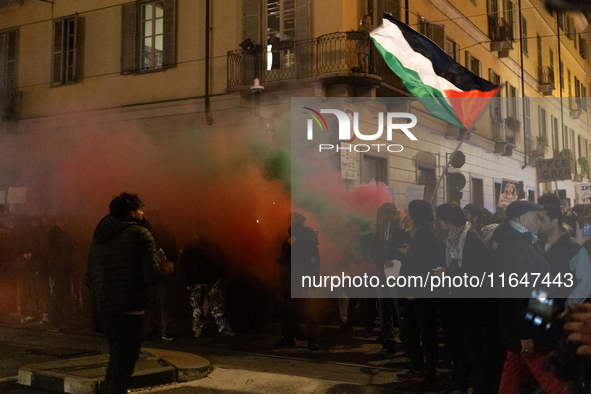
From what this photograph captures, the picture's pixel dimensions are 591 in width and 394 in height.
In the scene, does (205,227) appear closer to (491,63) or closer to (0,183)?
(0,183)

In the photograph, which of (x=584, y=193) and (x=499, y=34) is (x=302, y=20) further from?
(x=499, y=34)

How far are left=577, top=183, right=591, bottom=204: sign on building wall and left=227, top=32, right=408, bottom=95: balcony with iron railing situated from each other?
13.2 ft

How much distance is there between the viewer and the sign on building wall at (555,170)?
9.99 m

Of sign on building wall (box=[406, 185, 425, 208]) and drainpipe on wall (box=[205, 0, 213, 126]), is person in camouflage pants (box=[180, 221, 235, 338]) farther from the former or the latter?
drainpipe on wall (box=[205, 0, 213, 126])

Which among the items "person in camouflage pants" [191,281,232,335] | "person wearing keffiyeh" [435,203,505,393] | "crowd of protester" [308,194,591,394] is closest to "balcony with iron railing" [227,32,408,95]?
"crowd of protester" [308,194,591,394]

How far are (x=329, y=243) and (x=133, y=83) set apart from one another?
7.26m

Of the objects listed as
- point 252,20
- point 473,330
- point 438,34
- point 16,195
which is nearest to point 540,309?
point 473,330

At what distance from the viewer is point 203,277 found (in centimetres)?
754

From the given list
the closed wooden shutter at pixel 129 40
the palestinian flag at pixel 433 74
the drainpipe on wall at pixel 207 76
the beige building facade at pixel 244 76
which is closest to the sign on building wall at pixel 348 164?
the beige building facade at pixel 244 76

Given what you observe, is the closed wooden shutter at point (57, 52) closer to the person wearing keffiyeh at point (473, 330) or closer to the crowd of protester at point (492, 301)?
the crowd of protester at point (492, 301)

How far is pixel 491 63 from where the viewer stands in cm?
1523

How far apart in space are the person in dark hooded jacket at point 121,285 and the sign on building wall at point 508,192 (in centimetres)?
705

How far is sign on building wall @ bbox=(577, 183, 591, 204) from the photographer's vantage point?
11.2m

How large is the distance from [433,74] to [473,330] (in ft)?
10.4
